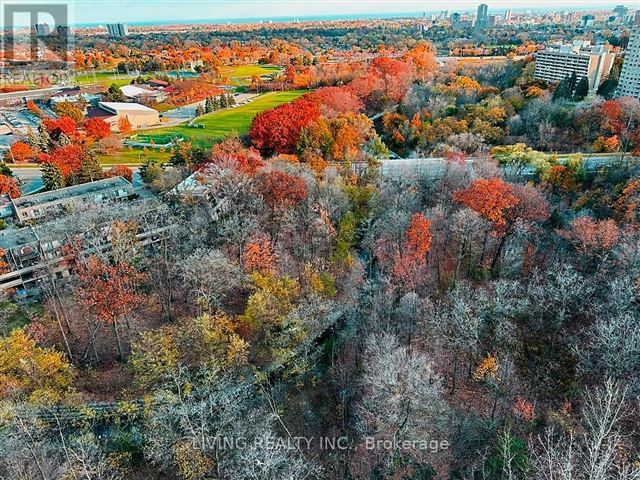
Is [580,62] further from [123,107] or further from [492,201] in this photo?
[123,107]

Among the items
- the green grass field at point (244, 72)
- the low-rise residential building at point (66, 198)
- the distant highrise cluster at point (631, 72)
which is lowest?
the low-rise residential building at point (66, 198)

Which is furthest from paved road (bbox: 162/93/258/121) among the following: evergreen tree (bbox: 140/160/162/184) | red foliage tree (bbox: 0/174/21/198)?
red foliage tree (bbox: 0/174/21/198)

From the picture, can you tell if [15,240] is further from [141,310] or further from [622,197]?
[622,197]

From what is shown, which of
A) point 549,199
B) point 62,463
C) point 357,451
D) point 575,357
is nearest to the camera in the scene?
point 62,463

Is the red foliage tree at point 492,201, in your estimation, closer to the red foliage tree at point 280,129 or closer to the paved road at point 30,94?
the red foliage tree at point 280,129

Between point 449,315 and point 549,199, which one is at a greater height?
point 549,199

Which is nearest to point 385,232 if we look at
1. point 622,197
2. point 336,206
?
point 336,206

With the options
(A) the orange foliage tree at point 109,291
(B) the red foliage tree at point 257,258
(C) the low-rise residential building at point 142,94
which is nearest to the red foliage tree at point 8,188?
(A) the orange foliage tree at point 109,291

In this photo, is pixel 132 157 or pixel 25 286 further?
pixel 132 157
